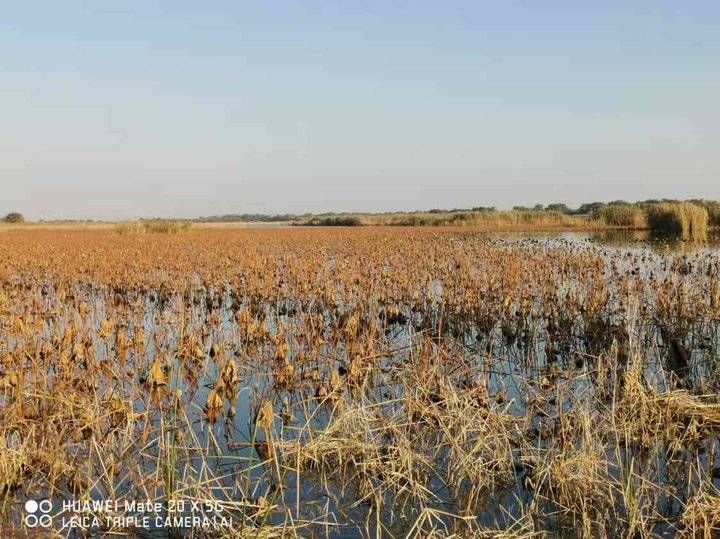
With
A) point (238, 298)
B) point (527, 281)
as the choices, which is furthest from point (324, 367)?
point (527, 281)

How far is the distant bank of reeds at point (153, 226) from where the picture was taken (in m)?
39.4

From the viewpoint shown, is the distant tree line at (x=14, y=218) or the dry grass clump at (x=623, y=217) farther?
the distant tree line at (x=14, y=218)

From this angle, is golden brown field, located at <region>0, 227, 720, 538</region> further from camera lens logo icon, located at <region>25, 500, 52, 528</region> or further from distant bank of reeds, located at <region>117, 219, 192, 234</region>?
distant bank of reeds, located at <region>117, 219, 192, 234</region>

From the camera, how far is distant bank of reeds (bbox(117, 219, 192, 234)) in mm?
39406

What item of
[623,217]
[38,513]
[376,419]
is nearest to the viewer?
[38,513]

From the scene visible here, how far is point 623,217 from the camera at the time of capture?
41750mm

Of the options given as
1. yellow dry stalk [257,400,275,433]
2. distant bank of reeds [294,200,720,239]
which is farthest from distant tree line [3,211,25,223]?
yellow dry stalk [257,400,275,433]

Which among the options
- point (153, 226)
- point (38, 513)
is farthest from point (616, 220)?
point (38, 513)

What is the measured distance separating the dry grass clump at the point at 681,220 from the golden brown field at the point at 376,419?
72.4ft

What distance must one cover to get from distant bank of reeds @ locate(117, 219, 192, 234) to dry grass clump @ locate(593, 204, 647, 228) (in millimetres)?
29104

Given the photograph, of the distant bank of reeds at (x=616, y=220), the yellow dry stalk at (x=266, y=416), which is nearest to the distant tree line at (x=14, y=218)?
the distant bank of reeds at (x=616, y=220)

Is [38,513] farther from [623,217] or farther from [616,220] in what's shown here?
[616,220]

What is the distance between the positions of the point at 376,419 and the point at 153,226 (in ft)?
130

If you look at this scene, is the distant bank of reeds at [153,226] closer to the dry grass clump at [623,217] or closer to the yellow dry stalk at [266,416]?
the dry grass clump at [623,217]
